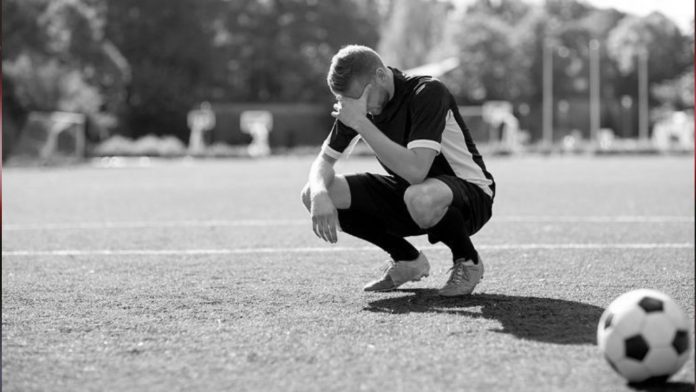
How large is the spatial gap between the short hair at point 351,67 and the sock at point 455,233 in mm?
883

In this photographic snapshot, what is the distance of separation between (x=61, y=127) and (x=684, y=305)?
38.0 metres

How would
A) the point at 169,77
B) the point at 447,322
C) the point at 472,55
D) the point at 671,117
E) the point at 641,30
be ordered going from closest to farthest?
the point at 447,322
the point at 169,77
the point at 671,117
the point at 472,55
the point at 641,30

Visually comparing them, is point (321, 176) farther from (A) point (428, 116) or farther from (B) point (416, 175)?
(A) point (428, 116)

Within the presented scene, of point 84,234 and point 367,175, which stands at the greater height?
point 367,175

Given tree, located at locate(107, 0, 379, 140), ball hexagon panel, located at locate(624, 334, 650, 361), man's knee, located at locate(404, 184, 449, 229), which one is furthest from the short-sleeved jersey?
tree, located at locate(107, 0, 379, 140)

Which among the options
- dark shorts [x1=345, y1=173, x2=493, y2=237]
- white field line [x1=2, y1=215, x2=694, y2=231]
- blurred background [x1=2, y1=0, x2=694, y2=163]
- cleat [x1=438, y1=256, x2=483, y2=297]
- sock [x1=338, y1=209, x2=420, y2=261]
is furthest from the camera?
blurred background [x1=2, y1=0, x2=694, y2=163]

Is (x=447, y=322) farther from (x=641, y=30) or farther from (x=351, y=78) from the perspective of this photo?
(x=641, y=30)

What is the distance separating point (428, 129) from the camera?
4.76m

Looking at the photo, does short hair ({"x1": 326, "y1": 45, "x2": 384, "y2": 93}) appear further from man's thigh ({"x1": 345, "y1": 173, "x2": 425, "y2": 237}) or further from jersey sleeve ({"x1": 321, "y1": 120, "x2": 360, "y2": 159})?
man's thigh ({"x1": 345, "y1": 173, "x2": 425, "y2": 237})

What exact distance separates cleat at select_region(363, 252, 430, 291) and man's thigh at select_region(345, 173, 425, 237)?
0.82ft

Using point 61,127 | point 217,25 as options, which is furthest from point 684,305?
point 217,25

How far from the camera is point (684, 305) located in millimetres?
4578

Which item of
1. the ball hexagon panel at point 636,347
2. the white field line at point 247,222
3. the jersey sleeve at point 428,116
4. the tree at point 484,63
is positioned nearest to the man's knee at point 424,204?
the jersey sleeve at point 428,116

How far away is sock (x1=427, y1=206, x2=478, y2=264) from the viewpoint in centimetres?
491
